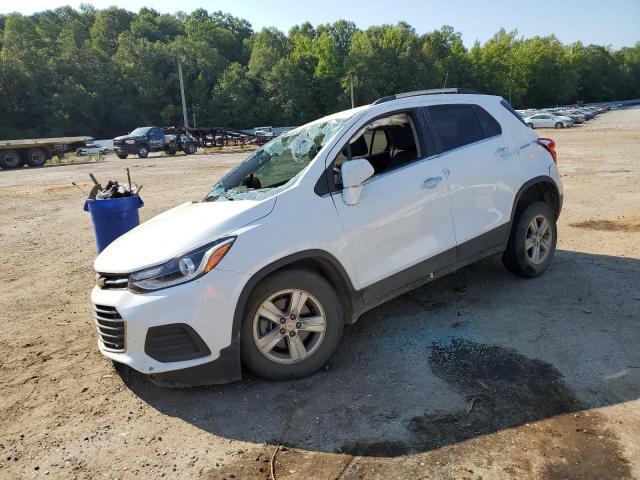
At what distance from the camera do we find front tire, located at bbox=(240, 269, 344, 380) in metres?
3.26

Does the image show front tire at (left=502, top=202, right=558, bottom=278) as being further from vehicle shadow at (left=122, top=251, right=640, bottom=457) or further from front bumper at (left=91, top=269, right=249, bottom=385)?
front bumper at (left=91, top=269, right=249, bottom=385)

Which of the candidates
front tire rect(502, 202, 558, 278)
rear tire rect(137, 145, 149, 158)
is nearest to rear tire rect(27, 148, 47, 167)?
rear tire rect(137, 145, 149, 158)

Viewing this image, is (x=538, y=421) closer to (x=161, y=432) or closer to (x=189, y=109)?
(x=161, y=432)

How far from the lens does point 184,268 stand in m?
3.09

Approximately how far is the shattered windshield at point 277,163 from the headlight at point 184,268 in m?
0.65

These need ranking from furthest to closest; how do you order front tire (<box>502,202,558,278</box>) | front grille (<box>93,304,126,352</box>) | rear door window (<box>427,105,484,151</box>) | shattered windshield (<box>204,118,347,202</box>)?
front tire (<box>502,202,558,278</box>)
rear door window (<box>427,105,484,151</box>)
shattered windshield (<box>204,118,347,202</box>)
front grille (<box>93,304,126,352</box>)

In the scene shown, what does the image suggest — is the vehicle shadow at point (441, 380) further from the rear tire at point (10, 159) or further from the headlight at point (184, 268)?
the rear tire at point (10, 159)

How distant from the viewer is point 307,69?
93562mm

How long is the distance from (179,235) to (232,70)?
91.1 metres

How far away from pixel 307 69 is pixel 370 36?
42.5 feet

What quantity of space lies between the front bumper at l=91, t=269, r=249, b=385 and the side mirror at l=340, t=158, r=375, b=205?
96 centimetres

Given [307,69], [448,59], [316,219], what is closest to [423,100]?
[316,219]

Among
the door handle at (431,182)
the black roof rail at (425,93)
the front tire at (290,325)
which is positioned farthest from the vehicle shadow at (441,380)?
the black roof rail at (425,93)

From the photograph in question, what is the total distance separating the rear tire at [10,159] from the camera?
88.1ft
